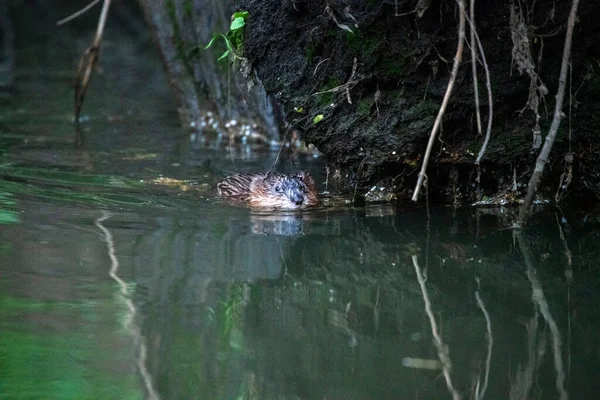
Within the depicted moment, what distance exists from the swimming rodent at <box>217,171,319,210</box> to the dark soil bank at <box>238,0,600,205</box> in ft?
1.34

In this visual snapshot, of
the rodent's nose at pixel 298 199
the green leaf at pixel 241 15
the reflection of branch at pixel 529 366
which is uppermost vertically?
the green leaf at pixel 241 15

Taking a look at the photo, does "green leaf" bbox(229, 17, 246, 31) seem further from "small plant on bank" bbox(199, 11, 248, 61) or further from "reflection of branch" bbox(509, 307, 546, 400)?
"reflection of branch" bbox(509, 307, 546, 400)

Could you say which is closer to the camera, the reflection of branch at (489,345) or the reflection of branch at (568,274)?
the reflection of branch at (489,345)

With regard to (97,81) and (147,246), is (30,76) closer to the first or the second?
(97,81)

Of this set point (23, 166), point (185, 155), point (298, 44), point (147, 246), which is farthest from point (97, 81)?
point (147, 246)

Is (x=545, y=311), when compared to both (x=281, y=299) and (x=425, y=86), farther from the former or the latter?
(x=425, y=86)

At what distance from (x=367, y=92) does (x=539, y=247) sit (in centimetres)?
193

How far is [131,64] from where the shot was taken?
57.2 ft

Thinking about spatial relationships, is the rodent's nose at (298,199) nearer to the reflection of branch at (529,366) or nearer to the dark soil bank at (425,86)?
the dark soil bank at (425,86)

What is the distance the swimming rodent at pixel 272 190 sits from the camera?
298 inches

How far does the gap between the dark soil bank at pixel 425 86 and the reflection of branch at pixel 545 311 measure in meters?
1.03

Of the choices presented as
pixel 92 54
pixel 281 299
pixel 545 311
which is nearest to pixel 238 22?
pixel 92 54

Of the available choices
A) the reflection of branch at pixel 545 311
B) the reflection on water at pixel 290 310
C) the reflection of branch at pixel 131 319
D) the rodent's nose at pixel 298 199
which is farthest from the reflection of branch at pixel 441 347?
the rodent's nose at pixel 298 199

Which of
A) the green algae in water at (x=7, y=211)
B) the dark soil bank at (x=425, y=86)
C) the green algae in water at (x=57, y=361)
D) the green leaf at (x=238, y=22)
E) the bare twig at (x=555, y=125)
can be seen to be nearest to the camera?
the green algae in water at (x=57, y=361)
